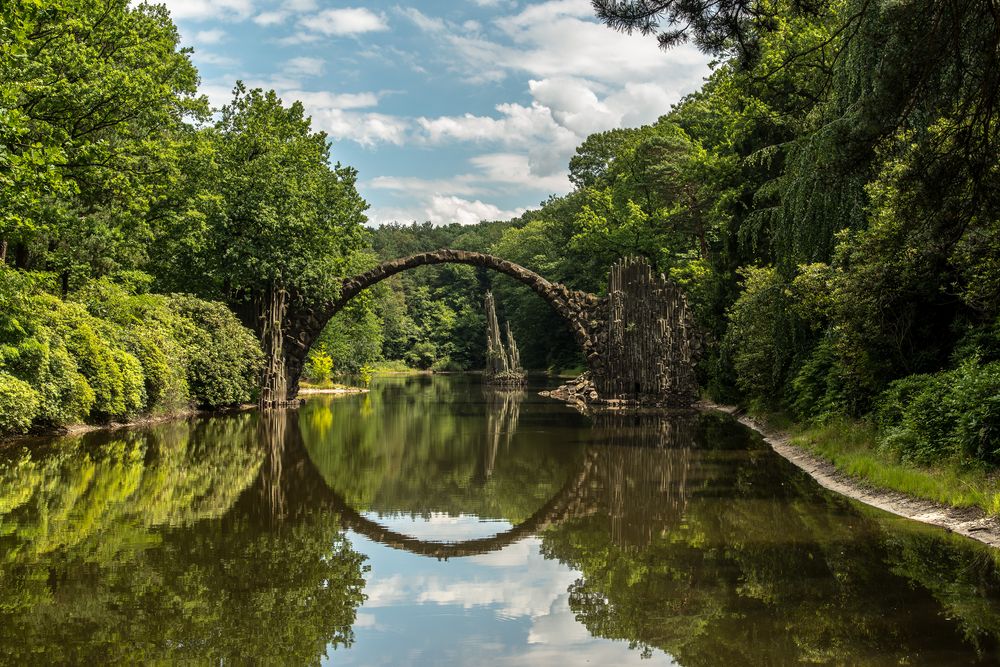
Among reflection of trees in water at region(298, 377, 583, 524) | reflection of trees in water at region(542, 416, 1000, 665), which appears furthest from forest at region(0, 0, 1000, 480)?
reflection of trees in water at region(298, 377, 583, 524)

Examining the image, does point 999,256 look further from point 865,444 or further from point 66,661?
point 66,661

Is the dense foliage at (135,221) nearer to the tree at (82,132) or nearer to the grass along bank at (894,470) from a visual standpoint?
the tree at (82,132)

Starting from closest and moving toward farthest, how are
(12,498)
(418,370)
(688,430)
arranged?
(12,498) < (688,430) < (418,370)

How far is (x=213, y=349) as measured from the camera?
83.9 ft

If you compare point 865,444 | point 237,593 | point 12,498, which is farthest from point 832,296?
point 12,498

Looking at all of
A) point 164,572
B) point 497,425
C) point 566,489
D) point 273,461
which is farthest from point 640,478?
point 497,425

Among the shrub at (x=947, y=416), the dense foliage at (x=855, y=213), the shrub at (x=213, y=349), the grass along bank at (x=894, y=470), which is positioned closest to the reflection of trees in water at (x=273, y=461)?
the shrub at (x=213, y=349)

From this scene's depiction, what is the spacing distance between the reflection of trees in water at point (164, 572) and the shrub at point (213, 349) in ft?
40.3

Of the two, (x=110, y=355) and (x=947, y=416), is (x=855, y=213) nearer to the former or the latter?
(x=947, y=416)

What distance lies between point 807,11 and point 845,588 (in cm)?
518

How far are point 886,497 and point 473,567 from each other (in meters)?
5.76

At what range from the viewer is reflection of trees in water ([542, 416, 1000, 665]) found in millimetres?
5508

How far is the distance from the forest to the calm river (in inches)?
103

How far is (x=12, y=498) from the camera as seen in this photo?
10422 mm
